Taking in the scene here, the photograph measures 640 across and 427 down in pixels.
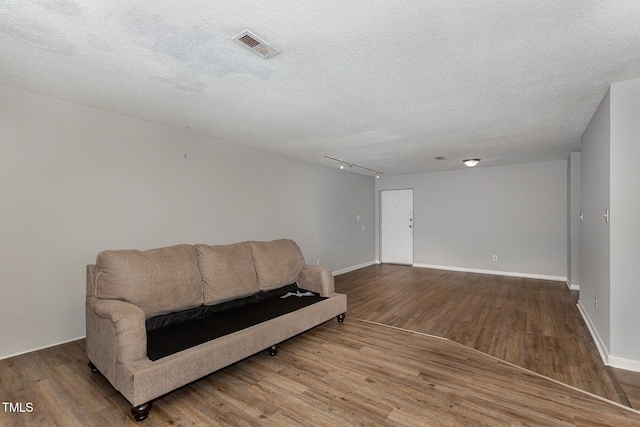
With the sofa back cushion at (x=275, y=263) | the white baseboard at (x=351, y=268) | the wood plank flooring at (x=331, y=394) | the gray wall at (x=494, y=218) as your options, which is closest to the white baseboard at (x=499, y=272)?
the gray wall at (x=494, y=218)

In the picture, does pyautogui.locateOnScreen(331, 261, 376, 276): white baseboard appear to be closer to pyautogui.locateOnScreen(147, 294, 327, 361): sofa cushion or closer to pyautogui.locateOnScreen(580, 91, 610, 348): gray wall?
pyautogui.locateOnScreen(147, 294, 327, 361): sofa cushion

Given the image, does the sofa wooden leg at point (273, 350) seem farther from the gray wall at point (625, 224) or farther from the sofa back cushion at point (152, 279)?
the gray wall at point (625, 224)

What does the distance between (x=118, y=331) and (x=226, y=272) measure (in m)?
1.18

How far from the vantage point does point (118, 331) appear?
6.33 ft

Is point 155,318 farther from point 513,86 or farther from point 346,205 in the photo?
point 346,205

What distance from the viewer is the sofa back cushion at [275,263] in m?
3.41

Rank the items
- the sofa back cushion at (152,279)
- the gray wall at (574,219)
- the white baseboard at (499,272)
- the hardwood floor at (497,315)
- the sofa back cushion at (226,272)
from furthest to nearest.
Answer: the white baseboard at (499,272) → the gray wall at (574,219) → the sofa back cushion at (226,272) → the hardwood floor at (497,315) → the sofa back cushion at (152,279)

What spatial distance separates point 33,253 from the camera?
9.15 feet

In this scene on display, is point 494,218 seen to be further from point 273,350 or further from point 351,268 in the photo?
point 273,350

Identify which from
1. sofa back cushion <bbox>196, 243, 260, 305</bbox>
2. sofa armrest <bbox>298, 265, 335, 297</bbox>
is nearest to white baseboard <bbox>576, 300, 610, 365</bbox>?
sofa armrest <bbox>298, 265, 335, 297</bbox>

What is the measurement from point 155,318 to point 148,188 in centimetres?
171

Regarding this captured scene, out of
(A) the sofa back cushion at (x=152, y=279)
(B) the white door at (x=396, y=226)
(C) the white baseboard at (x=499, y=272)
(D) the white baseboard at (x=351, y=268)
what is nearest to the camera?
(A) the sofa back cushion at (x=152, y=279)

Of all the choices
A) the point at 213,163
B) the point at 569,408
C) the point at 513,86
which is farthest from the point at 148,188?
the point at 569,408

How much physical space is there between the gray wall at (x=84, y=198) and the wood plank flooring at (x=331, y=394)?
52cm
